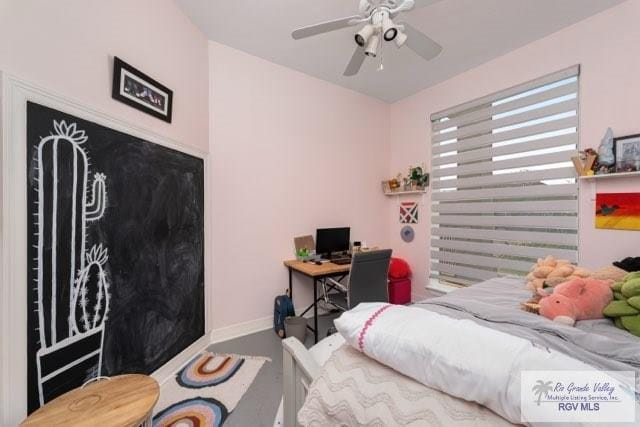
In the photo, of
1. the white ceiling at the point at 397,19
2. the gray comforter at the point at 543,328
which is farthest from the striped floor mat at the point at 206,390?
the white ceiling at the point at 397,19

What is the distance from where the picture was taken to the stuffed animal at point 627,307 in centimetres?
110

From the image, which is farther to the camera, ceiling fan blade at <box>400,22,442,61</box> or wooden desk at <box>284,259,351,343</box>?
wooden desk at <box>284,259,351,343</box>

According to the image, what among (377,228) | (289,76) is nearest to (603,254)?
(377,228)

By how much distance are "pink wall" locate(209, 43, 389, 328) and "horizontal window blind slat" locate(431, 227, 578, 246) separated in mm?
992

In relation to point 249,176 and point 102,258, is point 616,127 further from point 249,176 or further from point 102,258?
point 102,258

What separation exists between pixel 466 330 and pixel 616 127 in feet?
7.84

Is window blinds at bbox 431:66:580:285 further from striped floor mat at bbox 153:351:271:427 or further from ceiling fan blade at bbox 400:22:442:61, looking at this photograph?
striped floor mat at bbox 153:351:271:427

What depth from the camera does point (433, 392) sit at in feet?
2.23

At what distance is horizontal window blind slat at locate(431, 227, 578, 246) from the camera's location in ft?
7.34

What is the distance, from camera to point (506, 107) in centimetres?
260

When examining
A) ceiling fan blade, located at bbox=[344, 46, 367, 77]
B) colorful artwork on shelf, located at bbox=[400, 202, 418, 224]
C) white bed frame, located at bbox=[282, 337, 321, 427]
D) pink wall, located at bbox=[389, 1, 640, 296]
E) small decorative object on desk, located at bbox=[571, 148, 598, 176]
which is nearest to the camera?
white bed frame, located at bbox=[282, 337, 321, 427]

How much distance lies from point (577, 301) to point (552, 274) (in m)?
0.36

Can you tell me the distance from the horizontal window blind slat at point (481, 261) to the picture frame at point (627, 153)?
39.9 inches

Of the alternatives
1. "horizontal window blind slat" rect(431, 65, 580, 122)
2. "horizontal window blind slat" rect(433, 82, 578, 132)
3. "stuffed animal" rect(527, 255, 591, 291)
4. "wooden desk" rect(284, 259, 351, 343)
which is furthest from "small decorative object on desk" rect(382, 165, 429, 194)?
"stuffed animal" rect(527, 255, 591, 291)
